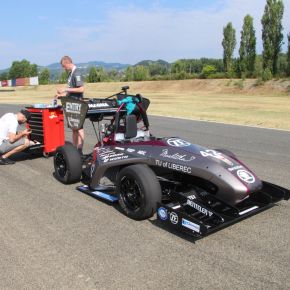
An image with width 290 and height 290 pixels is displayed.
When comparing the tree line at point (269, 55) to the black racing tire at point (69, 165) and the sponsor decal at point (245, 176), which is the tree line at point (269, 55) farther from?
the sponsor decal at point (245, 176)

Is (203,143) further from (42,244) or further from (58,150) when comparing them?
(42,244)

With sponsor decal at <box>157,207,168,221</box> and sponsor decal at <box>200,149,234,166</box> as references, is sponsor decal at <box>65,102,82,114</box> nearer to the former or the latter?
sponsor decal at <box>200,149,234,166</box>

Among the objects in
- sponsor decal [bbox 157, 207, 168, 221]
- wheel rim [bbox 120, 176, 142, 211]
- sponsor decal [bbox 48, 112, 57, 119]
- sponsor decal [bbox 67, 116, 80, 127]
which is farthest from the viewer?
sponsor decal [bbox 48, 112, 57, 119]

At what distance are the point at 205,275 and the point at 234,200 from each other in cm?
116

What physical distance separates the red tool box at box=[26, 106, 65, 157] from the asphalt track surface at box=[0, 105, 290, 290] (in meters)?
2.00

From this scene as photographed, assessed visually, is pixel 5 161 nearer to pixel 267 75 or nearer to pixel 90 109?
pixel 90 109

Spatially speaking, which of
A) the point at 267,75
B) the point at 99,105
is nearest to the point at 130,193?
the point at 99,105

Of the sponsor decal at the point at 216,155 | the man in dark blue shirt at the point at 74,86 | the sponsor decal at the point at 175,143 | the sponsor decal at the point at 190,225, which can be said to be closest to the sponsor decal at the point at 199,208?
the sponsor decal at the point at 190,225

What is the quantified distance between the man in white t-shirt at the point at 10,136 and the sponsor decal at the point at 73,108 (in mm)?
1346

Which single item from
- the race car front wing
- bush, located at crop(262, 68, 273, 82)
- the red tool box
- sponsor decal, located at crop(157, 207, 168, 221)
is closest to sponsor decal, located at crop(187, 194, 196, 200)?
the race car front wing

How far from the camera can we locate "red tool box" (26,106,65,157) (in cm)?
782

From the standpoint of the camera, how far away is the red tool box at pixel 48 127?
7816 mm

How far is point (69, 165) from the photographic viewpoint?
237 inches

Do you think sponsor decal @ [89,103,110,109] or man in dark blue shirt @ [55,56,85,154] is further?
man in dark blue shirt @ [55,56,85,154]
